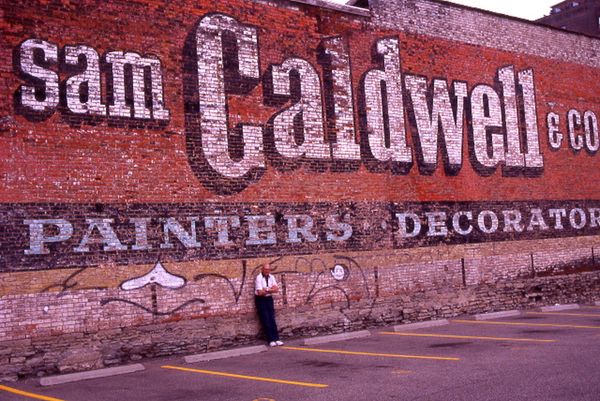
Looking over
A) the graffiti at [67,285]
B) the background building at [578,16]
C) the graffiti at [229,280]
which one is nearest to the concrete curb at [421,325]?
the graffiti at [229,280]

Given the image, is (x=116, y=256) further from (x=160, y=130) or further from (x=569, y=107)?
(x=569, y=107)

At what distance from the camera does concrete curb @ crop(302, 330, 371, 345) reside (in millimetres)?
13867

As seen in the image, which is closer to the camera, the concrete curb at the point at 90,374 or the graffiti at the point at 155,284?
the concrete curb at the point at 90,374

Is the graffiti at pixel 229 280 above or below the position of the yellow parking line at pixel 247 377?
above

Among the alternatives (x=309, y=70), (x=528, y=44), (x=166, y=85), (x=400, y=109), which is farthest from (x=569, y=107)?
(x=166, y=85)

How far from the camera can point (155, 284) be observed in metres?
12.6

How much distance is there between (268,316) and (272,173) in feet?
9.35

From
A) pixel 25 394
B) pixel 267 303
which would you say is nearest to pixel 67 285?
pixel 25 394

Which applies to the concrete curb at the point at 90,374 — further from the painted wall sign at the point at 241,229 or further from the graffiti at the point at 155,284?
the painted wall sign at the point at 241,229

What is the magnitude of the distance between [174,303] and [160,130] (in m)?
3.12

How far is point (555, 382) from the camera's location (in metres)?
8.14

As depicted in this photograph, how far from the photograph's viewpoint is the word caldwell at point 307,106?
12.3 metres

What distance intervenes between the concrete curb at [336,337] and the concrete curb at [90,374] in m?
3.56

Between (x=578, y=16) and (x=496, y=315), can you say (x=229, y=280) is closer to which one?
(x=496, y=315)
